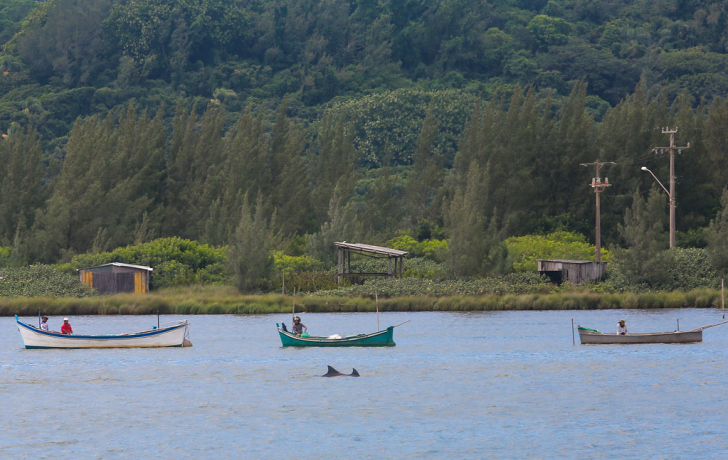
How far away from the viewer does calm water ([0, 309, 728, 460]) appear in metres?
33.2

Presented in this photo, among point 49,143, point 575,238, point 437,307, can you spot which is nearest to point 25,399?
point 437,307

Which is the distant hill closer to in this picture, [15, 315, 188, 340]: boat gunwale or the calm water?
the calm water

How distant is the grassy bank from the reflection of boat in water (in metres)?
20.0

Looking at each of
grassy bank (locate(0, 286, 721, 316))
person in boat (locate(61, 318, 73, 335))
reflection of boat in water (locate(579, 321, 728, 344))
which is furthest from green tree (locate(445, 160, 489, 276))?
person in boat (locate(61, 318, 73, 335))

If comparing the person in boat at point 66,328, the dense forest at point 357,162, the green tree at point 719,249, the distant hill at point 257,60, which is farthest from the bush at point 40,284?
the distant hill at point 257,60

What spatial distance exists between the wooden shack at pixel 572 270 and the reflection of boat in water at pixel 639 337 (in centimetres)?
2687

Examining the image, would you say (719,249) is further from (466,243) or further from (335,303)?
(335,303)

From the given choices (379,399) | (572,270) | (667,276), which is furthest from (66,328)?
(667,276)

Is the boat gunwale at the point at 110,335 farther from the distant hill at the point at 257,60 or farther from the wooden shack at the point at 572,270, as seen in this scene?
the distant hill at the point at 257,60

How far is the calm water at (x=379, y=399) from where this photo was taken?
109ft

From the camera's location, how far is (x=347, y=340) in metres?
52.2

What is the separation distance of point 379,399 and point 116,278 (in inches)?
1794

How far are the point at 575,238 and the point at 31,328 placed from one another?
57536mm

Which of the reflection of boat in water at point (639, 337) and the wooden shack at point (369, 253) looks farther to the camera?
the wooden shack at point (369, 253)
